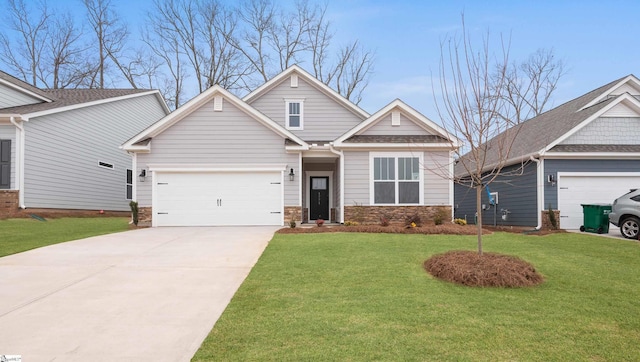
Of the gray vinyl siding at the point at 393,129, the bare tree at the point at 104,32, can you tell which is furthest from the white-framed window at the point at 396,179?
the bare tree at the point at 104,32

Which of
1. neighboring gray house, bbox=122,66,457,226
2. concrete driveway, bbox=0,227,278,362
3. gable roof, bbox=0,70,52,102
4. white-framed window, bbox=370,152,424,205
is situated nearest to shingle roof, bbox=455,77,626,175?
white-framed window, bbox=370,152,424,205

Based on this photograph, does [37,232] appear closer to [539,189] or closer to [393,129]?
[393,129]

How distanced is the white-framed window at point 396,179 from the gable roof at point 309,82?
3676 millimetres

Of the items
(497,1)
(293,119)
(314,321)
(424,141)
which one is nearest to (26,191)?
(293,119)

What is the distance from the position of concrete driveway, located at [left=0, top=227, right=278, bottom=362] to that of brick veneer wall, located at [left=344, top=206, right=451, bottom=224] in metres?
5.88

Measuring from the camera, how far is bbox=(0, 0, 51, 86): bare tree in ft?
97.1

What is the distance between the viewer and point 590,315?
5.15 metres

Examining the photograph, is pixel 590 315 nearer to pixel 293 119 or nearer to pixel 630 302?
pixel 630 302

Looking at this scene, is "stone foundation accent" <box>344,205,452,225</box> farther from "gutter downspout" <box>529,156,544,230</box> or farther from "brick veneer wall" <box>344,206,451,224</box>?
"gutter downspout" <box>529,156,544,230</box>

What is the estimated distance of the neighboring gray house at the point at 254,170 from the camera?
1546cm

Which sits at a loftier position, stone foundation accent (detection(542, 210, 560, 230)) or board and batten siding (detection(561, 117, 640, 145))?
board and batten siding (detection(561, 117, 640, 145))

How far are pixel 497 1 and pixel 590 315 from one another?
11.0 m

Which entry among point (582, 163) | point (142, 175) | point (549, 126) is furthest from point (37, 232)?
point (549, 126)

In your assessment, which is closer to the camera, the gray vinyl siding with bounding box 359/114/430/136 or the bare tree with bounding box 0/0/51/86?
the gray vinyl siding with bounding box 359/114/430/136
